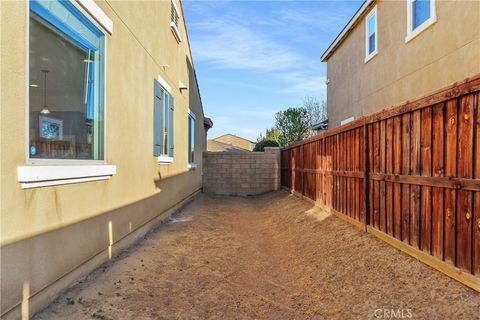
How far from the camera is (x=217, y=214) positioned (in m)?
10.2

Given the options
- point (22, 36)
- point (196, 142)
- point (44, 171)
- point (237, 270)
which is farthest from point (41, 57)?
point (196, 142)

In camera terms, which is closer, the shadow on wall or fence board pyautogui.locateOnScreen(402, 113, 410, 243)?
the shadow on wall

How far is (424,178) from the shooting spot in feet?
12.8

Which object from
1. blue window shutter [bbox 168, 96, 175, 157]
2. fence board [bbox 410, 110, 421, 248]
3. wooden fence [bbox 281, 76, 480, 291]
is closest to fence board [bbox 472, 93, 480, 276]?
wooden fence [bbox 281, 76, 480, 291]

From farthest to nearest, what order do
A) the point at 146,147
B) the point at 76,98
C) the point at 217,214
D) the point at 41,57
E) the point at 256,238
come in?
the point at 217,214
the point at 256,238
the point at 146,147
the point at 76,98
the point at 41,57

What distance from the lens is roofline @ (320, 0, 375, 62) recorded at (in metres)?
11.3

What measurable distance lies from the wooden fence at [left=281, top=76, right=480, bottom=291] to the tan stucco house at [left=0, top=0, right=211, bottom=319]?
11.6ft

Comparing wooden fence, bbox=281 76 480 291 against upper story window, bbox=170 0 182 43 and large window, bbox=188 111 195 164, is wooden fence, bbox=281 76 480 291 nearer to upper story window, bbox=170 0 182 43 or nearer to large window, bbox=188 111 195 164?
upper story window, bbox=170 0 182 43

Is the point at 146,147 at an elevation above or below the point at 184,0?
below

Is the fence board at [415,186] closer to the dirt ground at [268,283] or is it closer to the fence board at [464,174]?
the dirt ground at [268,283]

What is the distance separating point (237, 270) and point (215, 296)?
1070mm

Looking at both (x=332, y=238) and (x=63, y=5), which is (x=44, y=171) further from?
(x=332, y=238)

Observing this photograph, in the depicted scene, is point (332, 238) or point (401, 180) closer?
point (401, 180)

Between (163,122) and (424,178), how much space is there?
573 centimetres
